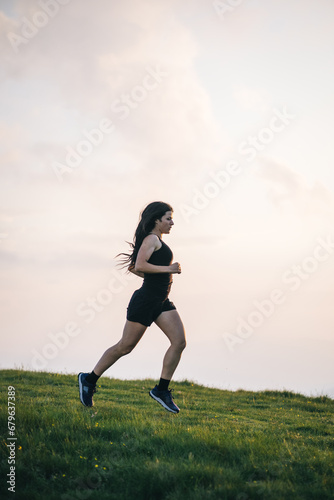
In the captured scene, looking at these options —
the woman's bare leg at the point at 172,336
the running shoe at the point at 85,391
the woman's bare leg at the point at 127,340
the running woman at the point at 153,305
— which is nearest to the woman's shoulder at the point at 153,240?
the running woman at the point at 153,305

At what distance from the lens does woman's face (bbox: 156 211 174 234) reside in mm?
6828

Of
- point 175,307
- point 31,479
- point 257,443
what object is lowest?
point 31,479

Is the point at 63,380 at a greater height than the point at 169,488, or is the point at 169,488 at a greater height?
the point at 63,380

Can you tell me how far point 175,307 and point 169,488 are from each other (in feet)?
10.0

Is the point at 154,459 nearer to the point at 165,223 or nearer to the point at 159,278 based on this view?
the point at 159,278

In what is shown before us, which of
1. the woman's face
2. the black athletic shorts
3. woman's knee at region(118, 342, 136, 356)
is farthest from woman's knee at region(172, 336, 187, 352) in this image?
the woman's face

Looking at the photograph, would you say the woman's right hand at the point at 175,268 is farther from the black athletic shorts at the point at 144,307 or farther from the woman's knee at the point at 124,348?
the woman's knee at the point at 124,348

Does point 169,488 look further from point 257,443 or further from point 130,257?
point 130,257

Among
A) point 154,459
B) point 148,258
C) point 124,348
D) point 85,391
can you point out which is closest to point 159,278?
point 148,258

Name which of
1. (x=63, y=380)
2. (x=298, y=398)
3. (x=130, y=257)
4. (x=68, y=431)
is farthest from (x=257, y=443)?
(x=298, y=398)

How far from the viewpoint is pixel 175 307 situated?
6.79 m

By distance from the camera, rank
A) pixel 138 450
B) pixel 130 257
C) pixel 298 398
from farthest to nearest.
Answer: pixel 298 398
pixel 130 257
pixel 138 450

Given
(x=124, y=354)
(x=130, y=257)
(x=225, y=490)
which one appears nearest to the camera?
(x=225, y=490)

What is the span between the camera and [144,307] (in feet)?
21.0
